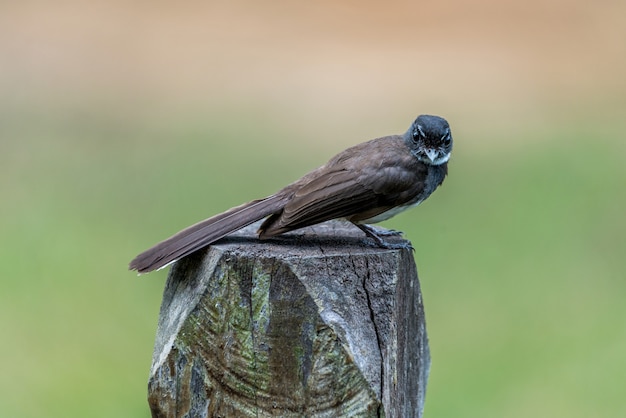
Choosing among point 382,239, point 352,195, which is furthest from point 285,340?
point 382,239

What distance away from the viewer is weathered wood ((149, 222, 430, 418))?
306cm

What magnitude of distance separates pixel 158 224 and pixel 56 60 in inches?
211

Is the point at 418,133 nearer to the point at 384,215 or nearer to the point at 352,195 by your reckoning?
the point at 384,215

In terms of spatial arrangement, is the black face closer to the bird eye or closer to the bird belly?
the bird eye

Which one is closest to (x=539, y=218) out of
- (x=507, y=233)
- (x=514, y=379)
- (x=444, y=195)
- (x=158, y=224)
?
(x=507, y=233)

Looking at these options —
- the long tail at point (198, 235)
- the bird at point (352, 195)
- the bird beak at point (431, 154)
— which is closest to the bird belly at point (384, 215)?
the bird at point (352, 195)

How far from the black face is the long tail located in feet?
→ 2.55

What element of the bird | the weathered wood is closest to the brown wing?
the bird

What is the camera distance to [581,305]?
8266 millimetres

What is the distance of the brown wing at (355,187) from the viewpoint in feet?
12.6

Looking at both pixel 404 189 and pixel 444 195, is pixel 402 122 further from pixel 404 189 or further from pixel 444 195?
pixel 404 189

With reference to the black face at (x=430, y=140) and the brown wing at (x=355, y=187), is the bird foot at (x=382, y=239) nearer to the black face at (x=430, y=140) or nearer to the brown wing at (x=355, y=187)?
the brown wing at (x=355, y=187)

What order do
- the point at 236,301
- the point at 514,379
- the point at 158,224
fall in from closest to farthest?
1. the point at 236,301
2. the point at 514,379
3. the point at 158,224

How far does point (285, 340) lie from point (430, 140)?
5.37ft
